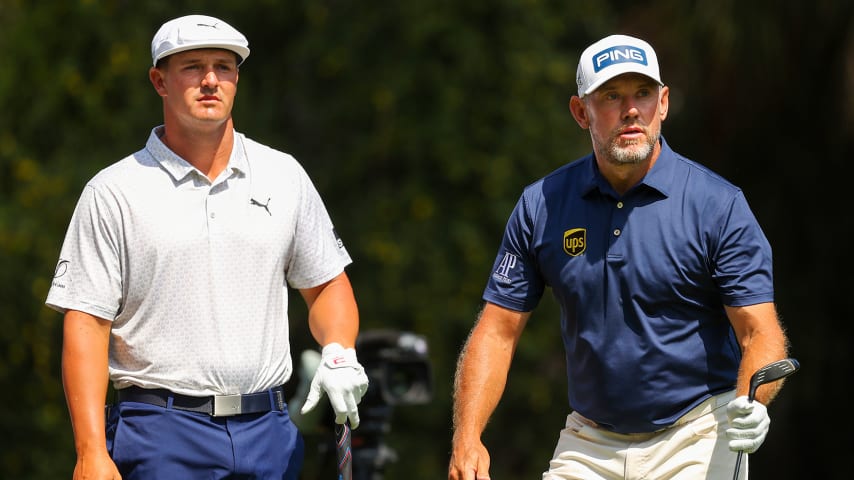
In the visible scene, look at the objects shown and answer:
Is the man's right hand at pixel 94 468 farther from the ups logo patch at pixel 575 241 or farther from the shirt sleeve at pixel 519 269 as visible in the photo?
the ups logo patch at pixel 575 241

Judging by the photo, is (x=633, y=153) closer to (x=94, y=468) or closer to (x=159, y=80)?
(x=159, y=80)

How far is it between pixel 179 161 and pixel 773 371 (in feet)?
6.23

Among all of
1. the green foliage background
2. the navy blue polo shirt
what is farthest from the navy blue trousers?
the green foliage background

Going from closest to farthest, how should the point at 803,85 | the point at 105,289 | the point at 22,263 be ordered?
1. the point at 105,289
2. the point at 22,263
3. the point at 803,85

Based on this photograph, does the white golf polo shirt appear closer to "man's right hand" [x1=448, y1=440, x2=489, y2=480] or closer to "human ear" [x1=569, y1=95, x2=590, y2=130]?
"man's right hand" [x1=448, y1=440, x2=489, y2=480]

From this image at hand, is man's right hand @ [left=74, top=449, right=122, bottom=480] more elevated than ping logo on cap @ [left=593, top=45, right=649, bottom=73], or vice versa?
ping logo on cap @ [left=593, top=45, right=649, bottom=73]

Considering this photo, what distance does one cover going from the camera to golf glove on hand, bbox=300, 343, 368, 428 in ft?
15.0

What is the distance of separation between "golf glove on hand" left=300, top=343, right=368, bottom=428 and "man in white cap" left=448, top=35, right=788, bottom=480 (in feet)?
1.09

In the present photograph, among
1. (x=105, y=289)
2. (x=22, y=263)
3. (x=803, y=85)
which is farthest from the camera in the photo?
(x=803, y=85)

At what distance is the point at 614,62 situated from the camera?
175 inches

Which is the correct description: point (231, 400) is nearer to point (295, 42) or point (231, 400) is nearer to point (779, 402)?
point (295, 42)

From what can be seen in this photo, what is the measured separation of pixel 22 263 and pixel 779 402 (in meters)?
5.51

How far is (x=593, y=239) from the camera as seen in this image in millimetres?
4504

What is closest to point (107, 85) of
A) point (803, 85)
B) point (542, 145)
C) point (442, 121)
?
point (442, 121)
